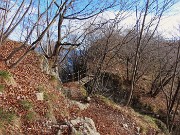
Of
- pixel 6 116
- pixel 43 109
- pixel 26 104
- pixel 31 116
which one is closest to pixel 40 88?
pixel 43 109

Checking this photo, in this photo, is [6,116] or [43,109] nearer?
[6,116]

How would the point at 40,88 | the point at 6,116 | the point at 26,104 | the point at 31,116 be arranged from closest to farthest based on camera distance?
the point at 6,116 → the point at 31,116 → the point at 26,104 → the point at 40,88

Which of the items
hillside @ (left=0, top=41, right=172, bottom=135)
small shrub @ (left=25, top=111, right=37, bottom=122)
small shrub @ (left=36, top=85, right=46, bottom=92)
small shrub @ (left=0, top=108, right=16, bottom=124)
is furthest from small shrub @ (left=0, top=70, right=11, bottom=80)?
small shrub @ (left=0, top=108, right=16, bottom=124)

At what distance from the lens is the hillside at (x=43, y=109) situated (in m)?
9.48

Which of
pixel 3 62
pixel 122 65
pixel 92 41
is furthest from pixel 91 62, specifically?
pixel 3 62

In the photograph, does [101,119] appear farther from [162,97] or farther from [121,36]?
[162,97]

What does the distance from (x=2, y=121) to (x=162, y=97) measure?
60.7 feet

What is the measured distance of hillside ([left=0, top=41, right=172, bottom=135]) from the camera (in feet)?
31.1

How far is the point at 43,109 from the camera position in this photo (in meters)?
10.7

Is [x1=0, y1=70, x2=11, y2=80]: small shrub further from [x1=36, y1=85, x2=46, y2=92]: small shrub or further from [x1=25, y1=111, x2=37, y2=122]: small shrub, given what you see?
[x1=25, y1=111, x2=37, y2=122]: small shrub

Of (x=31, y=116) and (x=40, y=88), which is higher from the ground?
(x=40, y=88)

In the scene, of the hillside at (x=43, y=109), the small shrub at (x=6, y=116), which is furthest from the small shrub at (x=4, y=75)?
the small shrub at (x=6, y=116)

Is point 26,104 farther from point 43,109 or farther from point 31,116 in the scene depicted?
point 43,109

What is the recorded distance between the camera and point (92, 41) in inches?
1008
